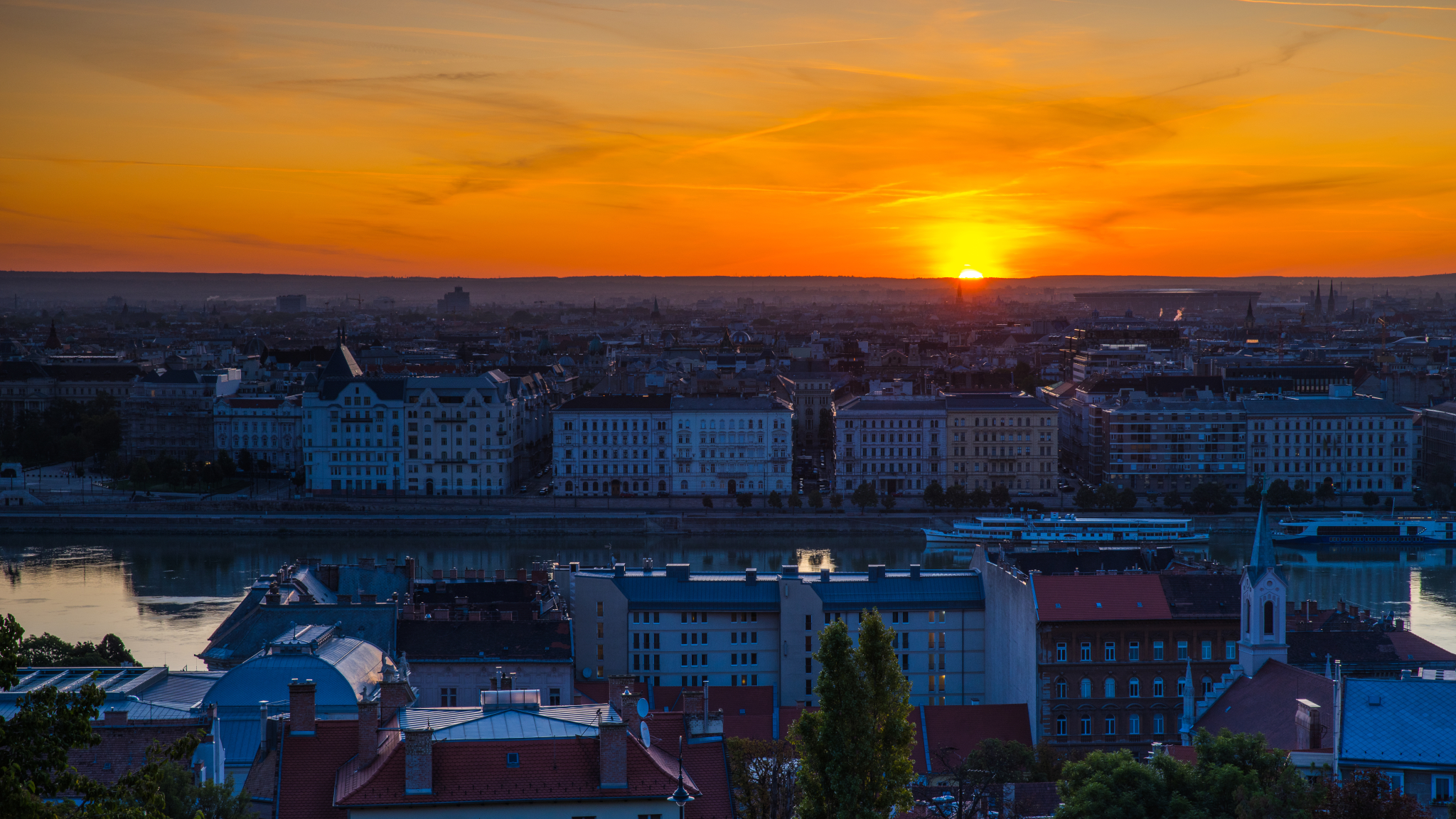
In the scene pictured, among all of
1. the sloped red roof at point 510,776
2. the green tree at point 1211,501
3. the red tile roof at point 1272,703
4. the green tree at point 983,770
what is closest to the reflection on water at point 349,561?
the green tree at point 1211,501

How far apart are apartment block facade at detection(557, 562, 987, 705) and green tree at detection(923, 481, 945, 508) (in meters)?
18.1

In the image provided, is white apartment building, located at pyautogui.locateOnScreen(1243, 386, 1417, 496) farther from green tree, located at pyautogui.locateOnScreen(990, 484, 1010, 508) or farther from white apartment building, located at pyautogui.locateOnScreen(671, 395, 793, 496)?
white apartment building, located at pyautogui.locateOnScreen(671, 395, 793, 496)

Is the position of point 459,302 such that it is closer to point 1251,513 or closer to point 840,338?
point 840,338

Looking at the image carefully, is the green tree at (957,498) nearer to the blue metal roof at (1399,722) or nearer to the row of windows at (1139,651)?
the row of windows at (1139,651)

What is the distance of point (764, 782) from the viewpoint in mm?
12672

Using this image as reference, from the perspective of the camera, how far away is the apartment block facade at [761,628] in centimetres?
1950

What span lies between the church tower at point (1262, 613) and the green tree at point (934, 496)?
2197cm

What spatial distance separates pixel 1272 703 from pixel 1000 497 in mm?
24773

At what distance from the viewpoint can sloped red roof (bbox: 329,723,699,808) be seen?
10273 millimetres

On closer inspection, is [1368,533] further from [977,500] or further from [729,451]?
[729,451]

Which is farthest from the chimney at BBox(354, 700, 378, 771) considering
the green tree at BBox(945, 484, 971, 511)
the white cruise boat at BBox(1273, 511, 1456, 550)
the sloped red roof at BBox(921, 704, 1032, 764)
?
the white cruise boat at BBox(1273, 511, 1456, 550)

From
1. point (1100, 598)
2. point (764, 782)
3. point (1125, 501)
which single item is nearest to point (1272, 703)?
point (1100, 598)

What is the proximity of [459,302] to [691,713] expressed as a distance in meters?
189

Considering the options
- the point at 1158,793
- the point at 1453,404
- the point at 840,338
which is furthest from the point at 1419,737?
the point at 840,338
